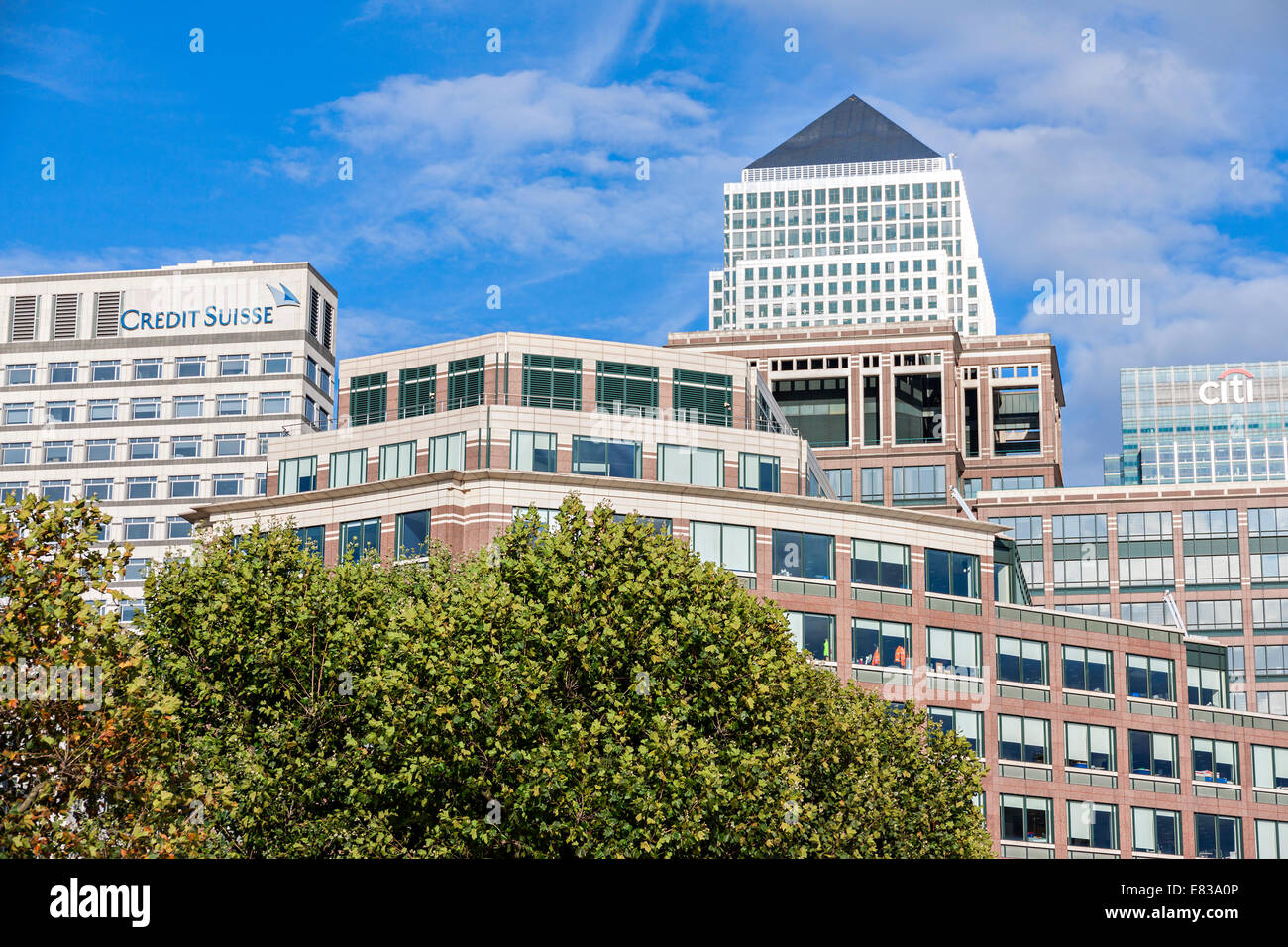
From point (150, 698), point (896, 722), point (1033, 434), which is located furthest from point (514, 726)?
point (1033, 434)

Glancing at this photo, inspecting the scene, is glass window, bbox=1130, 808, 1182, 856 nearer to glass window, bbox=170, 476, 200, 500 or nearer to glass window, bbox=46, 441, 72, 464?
glass window, bbox=170, 476, 200, 500

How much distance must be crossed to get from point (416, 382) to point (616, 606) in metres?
40.9

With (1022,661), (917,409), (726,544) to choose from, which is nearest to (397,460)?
(726,544)

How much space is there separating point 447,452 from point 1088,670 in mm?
38824

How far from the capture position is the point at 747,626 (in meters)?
43.6

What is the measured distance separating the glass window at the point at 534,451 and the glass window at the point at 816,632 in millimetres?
13607

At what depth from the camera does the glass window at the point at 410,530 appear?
2820 inches

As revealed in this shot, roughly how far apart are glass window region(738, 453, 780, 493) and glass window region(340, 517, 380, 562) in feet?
58.9

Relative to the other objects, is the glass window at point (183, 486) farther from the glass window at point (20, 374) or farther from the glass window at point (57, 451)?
the glass window at point (20, 374)

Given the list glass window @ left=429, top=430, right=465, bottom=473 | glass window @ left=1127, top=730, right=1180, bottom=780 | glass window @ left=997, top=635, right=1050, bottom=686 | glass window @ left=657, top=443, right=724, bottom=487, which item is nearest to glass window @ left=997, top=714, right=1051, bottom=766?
glass window @ left=997, top=635, right=1050, bottom=686

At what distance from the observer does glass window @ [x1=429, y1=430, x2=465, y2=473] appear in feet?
245

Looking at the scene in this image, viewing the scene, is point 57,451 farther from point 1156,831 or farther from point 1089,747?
point 1156,831

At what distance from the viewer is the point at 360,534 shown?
73562mm

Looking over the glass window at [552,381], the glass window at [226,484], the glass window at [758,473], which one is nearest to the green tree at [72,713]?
the glass window at [552,381]
